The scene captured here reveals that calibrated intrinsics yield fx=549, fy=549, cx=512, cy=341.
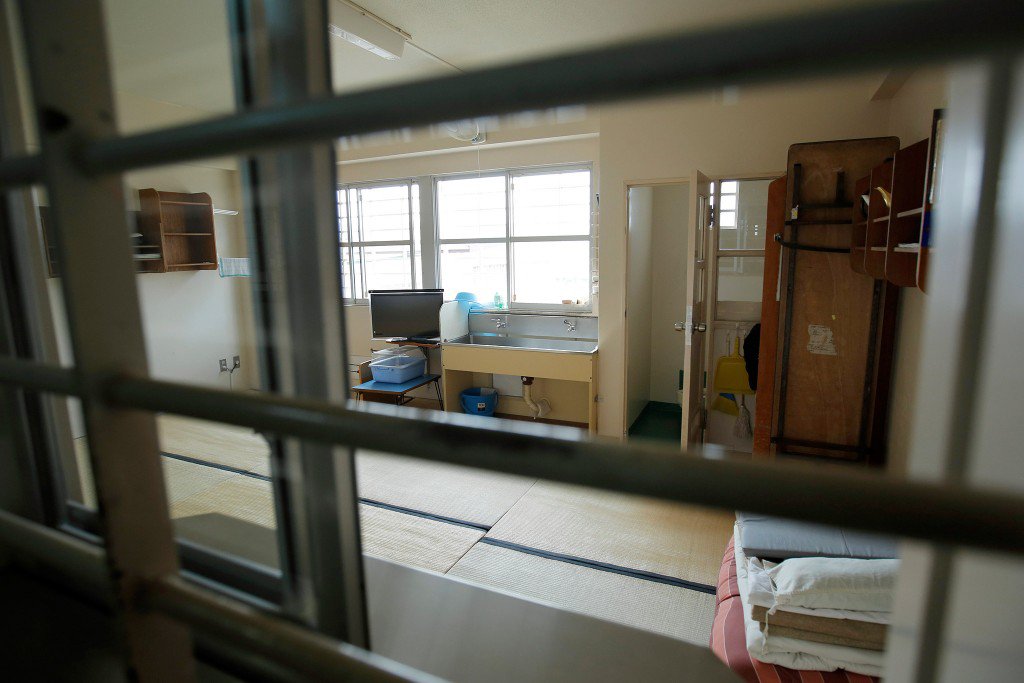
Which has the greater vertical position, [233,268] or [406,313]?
[233,268]

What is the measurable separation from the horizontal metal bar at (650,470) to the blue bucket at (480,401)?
4.59m

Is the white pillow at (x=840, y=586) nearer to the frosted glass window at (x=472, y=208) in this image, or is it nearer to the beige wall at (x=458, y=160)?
the beige wall at (x=458, y=160)

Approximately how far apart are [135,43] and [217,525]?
812 millimetres

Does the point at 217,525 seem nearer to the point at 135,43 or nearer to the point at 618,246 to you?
the point at 135,43

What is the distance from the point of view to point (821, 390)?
305 centimetres

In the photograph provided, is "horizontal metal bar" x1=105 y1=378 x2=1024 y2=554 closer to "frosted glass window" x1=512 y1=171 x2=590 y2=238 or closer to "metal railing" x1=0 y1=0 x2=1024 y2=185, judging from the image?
"metal railing" x1=0 y1=0 x2=1024 y2=185

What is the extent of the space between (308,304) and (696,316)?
3218 millimetres

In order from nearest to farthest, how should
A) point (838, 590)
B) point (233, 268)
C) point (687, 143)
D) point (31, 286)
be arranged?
point (233, 268)
point (31, 286)
point (838, 590)
point (687, 143)

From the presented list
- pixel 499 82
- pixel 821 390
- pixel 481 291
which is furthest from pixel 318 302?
pixel 481 291

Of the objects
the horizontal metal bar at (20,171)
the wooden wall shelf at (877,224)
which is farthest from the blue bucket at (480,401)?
the horizontal metal bar at (20,171)

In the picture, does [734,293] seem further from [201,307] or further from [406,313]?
[201,307]

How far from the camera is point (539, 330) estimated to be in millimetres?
5277

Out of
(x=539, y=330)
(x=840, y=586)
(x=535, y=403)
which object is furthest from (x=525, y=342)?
(x=840, y=586)

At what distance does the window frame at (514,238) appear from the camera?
4.89 m
